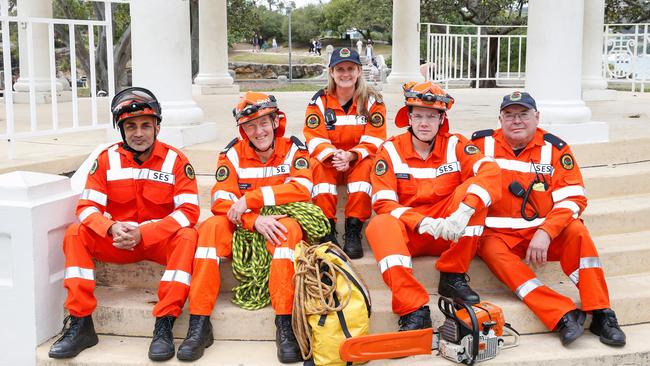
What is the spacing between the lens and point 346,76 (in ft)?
16.3

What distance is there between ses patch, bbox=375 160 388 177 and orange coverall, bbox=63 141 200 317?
112 cm

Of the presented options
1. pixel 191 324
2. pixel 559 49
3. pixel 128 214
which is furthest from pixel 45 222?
pixel 559 49

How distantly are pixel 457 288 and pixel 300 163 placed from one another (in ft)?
3.96

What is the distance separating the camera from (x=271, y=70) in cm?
4622

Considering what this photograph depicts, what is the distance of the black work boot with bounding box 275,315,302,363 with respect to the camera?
386 centimetres

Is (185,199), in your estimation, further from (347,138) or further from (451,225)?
(451,225)

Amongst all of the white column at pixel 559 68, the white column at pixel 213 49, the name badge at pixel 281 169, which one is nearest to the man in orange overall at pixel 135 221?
the name badge at pixel 281 169

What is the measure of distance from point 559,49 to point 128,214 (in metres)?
3.56

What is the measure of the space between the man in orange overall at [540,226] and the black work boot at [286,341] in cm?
132

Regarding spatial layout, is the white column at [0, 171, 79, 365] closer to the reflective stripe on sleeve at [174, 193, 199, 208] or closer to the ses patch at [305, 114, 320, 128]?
the reflective stripe on sleeve at [174, 193, 199, 208]

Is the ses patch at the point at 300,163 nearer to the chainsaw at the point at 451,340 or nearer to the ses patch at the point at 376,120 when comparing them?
the ses patch at the point at 376,120

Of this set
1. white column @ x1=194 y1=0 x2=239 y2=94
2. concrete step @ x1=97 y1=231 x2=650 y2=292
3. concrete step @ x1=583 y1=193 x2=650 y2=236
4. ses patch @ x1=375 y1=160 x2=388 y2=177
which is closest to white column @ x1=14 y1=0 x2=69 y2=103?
white column @ x1=194 y1=0 x2=239 y2=94

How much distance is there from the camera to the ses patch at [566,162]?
14.5ft

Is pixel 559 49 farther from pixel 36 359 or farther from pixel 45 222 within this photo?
pixel 36 359
